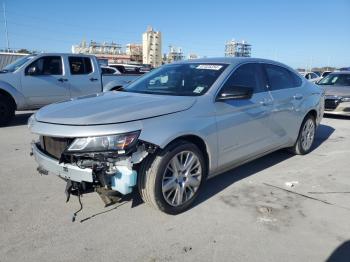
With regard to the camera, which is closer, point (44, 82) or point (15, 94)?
point (15, 94)

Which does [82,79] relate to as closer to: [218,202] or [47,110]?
[47,110]

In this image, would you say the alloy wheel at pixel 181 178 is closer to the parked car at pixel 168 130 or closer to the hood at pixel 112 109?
the parked car at pixel 168 130

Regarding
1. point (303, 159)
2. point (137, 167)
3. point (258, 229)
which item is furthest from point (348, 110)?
point (137, 167)

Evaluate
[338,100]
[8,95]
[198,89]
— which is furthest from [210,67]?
[338,100]

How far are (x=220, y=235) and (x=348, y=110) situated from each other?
877 cm

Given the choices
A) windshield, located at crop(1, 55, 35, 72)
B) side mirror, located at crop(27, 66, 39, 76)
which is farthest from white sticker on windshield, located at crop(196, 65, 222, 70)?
windshield, located at crop(1, 55, 35, 72)

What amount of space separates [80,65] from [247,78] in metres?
6.81

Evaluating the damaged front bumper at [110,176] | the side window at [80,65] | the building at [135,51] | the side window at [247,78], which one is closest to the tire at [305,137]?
the side window at [247,78]

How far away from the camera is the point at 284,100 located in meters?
5.32

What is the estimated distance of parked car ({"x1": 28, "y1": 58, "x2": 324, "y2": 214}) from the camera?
10.7ft

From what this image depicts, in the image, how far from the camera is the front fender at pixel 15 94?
8734 mm

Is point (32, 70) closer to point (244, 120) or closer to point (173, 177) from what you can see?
point (244, 120)

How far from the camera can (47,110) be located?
387 cm

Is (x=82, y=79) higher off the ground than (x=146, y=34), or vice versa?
(x=146, y=34)
